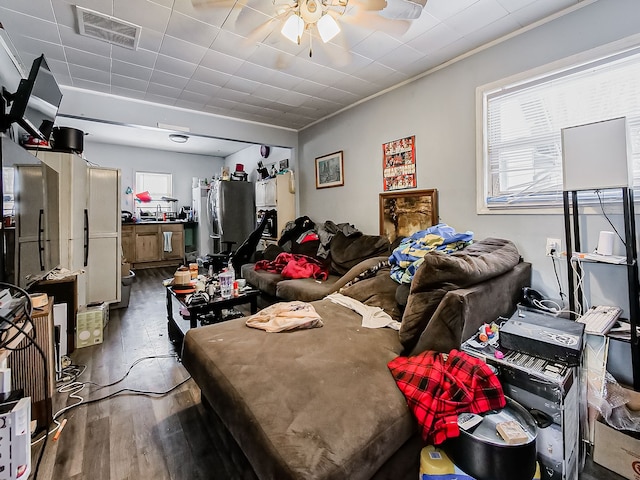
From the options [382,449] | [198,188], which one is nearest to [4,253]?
[382,449]

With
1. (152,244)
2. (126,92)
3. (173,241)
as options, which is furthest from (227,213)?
(126,92)

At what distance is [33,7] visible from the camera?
1929 millimetres

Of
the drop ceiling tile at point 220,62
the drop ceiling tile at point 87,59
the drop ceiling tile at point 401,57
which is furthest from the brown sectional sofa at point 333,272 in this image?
the drop ceiling tile at point 87,59

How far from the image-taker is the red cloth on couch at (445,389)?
3.81 feet

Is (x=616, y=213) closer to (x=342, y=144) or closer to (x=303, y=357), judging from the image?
(x=303, y=357)

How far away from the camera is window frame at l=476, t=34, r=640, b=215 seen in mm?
1865

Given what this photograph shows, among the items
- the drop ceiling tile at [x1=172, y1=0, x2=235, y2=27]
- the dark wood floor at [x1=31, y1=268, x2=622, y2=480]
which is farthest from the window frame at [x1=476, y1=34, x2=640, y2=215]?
the drop ceiling tile at [x1=172, y1=0, x2=235, y2=27]

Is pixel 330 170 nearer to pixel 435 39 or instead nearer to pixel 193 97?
pixel 193 97

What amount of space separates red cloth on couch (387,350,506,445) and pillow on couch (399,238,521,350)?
0.78 feet

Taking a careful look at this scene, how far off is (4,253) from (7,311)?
364 millimetres

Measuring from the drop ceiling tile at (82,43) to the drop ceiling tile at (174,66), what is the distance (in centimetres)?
38

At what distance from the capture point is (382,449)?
3.42 feet

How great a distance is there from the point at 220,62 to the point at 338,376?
282 cm

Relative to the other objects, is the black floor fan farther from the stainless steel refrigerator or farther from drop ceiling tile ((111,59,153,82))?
drop ceiling tile ((111,59,153,82))
